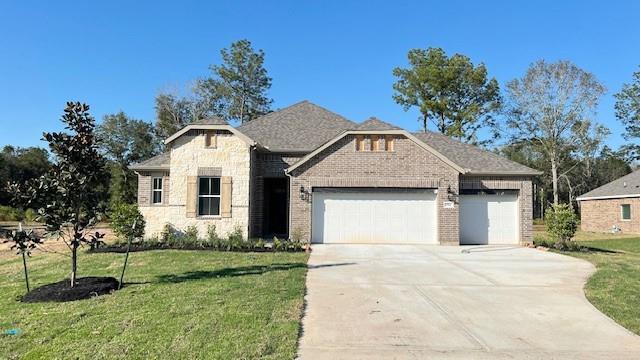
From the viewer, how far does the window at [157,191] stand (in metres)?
17.9

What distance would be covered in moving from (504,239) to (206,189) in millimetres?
11930

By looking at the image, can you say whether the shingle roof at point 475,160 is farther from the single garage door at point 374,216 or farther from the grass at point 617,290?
the grass at point 617,290

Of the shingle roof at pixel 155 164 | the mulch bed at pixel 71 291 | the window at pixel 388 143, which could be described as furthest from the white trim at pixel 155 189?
the mulch bed at pixel 71 291

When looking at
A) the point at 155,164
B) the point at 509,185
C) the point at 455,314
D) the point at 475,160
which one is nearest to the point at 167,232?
the point at 155,164

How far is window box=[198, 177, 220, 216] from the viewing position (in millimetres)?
16078

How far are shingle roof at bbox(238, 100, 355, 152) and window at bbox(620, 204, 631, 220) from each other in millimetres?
21673

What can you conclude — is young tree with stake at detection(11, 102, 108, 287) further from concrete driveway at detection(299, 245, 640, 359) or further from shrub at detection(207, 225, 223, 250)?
shrub at detection(207, 225, 223, 250)

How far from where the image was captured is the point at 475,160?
58.3 ft

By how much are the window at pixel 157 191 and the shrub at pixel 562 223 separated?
15676mm

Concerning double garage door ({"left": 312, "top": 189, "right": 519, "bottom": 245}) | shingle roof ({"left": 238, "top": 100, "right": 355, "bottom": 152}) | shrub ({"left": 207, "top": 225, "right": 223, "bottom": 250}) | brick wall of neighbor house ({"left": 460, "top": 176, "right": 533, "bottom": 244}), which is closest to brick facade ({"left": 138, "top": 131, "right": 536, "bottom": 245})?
shrub ({"left": 207, "top": 225, "right": 223, "bottom": 250})

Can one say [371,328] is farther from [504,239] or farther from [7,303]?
[504,239]

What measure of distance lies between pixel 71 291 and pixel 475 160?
15.4 m

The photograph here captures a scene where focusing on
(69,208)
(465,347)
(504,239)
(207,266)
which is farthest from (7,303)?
(504,239)

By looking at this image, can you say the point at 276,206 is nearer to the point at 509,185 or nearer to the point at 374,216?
the point at 374,216
